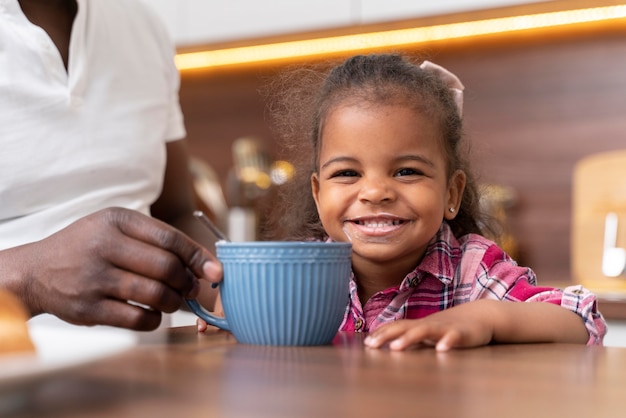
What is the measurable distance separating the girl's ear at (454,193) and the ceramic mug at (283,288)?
46 centimetres

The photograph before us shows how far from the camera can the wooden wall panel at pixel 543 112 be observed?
220 centimetres

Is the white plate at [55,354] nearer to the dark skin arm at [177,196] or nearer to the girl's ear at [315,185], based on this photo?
the girl's ear at [315,185]

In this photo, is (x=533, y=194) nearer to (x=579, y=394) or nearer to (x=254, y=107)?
(x=254, y=107)

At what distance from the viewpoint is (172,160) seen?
4.75 ft

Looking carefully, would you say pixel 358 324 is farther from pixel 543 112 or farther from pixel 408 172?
pixel 543 112

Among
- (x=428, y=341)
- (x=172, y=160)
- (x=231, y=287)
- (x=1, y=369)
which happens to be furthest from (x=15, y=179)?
(x=1, y=369)

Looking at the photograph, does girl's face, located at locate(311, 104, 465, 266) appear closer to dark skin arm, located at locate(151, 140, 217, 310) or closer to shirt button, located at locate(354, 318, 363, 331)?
shirt button, located at locate(354, 318, 363, 331)

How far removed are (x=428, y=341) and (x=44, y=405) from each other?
1.22ft

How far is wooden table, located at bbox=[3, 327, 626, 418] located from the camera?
392mm

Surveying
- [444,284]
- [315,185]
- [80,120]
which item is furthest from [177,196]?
[444,284]

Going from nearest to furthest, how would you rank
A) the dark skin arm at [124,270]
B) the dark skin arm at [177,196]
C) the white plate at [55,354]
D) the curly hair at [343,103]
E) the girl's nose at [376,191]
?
the white plate at [55,354], the dark skin arm at [124,270], the girl's nose at [376,191], the curly hair at [343,103], the dark skin arm at [177,196]

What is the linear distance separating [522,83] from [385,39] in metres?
0.42

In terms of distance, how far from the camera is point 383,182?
3.22ft

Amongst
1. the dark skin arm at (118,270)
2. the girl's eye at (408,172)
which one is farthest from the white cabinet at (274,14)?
the dark skin arm at (118,270)
